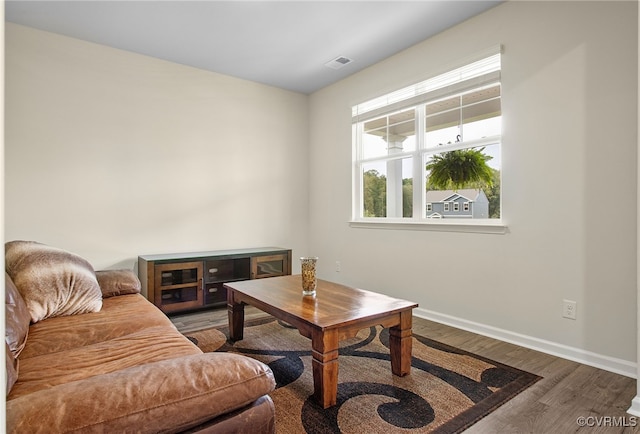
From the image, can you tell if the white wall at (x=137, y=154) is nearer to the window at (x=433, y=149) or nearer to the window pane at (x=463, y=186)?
the window at (x=433, y=149)

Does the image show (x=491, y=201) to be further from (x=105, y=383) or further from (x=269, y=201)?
(x=105, y=383)

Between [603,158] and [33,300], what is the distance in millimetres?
3414

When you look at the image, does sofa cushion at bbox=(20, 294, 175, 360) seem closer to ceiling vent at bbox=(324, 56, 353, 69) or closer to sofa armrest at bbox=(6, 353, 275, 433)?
sofa armrest at bbox=(6, 353, 275, 433)

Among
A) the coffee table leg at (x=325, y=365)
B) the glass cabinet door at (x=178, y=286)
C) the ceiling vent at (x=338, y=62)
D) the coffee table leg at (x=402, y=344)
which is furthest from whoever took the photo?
the ceiling vent at (x=338, y=62)

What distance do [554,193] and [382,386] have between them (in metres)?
1.76

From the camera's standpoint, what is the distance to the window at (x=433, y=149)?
2.96 metres

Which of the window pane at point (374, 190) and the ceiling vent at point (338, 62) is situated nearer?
the ceiling vent at point (338, 62)

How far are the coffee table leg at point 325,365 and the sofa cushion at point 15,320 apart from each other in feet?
4.09

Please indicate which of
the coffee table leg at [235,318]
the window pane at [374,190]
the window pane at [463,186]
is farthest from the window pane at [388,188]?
the coffee table leg at [235,318]

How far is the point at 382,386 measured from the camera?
2.02 metres

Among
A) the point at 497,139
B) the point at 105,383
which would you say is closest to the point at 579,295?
the point at 497,139

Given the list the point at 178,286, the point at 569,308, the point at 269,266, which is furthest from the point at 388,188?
the point at 178,286

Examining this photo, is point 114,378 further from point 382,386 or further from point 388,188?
point 388,188

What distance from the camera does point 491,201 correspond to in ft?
9.67
